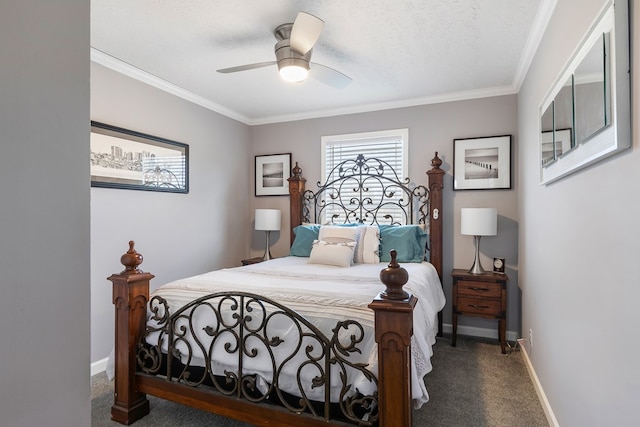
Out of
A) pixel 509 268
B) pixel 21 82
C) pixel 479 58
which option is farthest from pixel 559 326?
pixel 21 82

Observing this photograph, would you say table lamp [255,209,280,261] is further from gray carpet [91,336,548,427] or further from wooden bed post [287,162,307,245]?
gray carpet [91,336,548,427]

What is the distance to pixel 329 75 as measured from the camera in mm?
2725

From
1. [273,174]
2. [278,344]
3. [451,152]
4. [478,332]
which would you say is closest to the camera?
[278,344]

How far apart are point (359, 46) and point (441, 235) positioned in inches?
83.2

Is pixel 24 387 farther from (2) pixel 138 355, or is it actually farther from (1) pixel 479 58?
(1) pixel 479 58

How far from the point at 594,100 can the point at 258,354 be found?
195 cm

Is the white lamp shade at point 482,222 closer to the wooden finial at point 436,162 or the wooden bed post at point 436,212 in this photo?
the wooden bed post at point 436,212

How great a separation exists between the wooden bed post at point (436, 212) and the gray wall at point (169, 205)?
2.45 meters

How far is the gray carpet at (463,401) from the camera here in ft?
7.18

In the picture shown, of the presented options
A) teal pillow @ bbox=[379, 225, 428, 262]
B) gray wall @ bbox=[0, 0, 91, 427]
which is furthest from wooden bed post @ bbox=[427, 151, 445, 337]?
gray wall @ bbox=[0, 0, 91, 427]

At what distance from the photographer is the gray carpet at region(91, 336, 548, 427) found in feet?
7.18

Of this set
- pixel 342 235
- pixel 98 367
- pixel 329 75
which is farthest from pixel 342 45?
pixel 98 367

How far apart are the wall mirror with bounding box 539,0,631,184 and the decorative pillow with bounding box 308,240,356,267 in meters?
1.79

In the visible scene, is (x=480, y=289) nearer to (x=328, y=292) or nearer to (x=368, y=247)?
(x=368, y=247)
